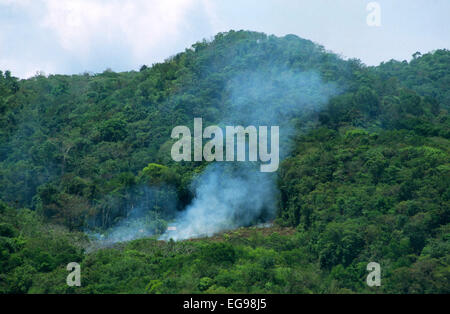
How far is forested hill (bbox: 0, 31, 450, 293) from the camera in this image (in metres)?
33.2

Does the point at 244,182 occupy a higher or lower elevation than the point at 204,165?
lower

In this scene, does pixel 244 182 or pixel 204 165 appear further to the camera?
pixel 204 165

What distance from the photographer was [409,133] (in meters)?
49.8

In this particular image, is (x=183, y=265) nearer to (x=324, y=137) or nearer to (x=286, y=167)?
(x=286, y=167)

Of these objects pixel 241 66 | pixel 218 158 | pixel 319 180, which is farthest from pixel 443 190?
pixel 241 66

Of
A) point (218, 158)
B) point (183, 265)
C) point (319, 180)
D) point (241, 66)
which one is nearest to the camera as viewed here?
point (183, 265)

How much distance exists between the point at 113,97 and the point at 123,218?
21070 mm

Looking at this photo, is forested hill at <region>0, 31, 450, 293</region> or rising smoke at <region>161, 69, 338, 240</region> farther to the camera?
rising smoke at <region>161, 69, 338, 240</region>

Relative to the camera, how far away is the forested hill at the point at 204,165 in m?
33.2

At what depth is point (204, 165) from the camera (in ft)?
159

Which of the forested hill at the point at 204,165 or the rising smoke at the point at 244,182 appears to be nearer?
the forested hill at the point at 204,165
